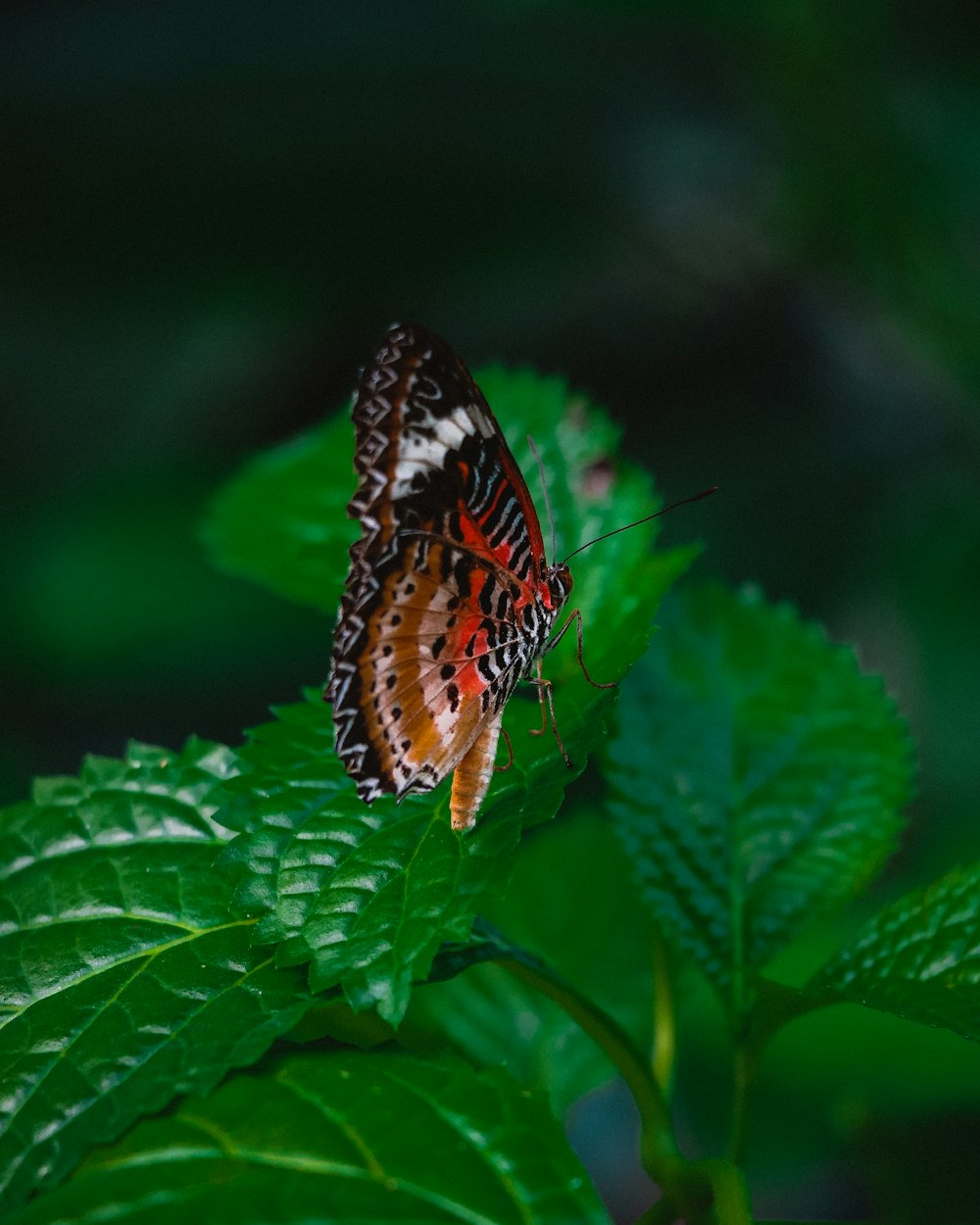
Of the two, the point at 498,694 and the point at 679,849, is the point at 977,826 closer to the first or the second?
the point at 679,849

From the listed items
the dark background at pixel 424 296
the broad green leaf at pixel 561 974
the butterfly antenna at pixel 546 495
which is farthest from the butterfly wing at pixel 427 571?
the dark background at pixel 424 296

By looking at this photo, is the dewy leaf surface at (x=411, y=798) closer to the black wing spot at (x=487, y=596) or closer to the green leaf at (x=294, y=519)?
the green leaf at (x=294, y=519)

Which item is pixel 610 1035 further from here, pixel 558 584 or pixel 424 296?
pixel 424 296

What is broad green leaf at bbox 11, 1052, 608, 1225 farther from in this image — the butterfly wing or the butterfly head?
the butterfly head

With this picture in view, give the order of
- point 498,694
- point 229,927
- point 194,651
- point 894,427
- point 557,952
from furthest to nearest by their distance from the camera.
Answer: point 894,427 < point 194,651 < point 557,952 < point 498,694 < point 229,927

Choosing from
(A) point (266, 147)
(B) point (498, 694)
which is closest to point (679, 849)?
(B) point (498, 694)

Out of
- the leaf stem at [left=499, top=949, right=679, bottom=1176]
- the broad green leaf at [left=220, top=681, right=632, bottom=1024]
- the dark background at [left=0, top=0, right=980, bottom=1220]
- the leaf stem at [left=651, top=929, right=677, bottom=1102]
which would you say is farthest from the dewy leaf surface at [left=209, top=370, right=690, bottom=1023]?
the dark background at [left=0, top=0, right=980, bottom=1220]
